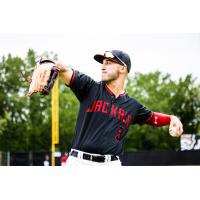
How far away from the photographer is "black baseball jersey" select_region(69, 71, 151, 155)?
4.11m

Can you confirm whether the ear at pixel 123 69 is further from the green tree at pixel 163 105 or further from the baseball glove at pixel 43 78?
the green tree at pixel 163 105

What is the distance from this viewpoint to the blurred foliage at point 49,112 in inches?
1294

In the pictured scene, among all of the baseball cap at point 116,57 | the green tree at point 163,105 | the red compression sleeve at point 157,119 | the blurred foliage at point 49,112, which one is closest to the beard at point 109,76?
the baseball cap at point 116,57

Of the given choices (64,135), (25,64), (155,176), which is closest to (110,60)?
(155,176)

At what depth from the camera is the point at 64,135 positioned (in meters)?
35.4

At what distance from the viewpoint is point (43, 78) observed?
11.8 feet

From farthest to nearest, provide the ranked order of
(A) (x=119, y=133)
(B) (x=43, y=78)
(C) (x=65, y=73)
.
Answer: (A) (x=119, y=133) → (C) (x=65, y=73) → (B) (x=43, y=78)

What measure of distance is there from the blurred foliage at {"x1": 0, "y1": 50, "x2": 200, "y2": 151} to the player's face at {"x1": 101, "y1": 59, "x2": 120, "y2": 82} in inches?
1061

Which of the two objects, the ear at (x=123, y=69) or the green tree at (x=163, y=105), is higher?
the ear at (x=123, y=69)

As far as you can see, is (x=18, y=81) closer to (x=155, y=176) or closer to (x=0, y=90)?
(x=0, y=90)

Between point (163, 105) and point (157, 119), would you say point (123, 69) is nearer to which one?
point (157, 119)

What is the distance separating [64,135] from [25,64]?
683 centimetres

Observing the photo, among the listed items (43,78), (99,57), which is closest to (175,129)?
(99,57)

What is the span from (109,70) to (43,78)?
929 millimetres
